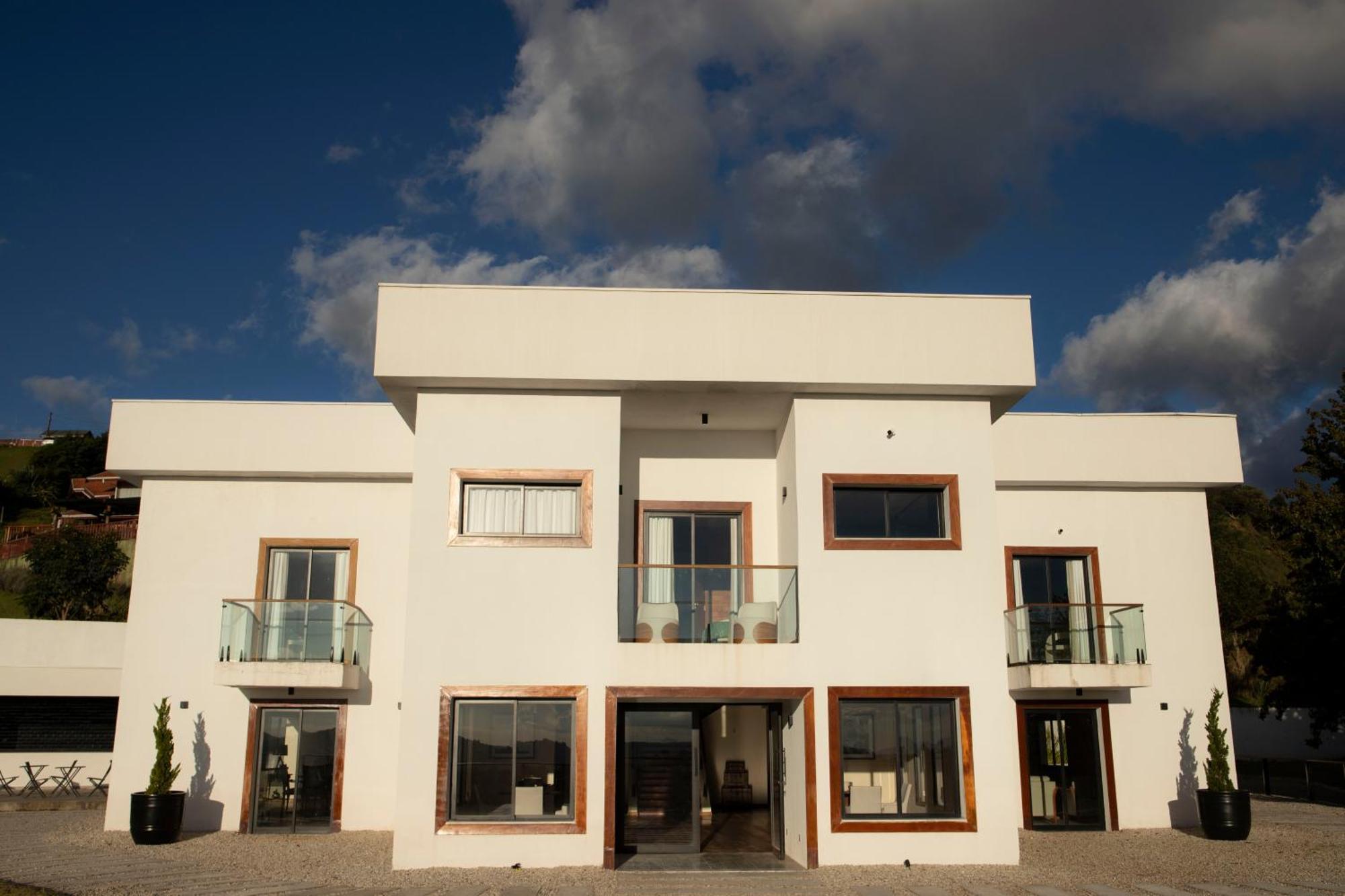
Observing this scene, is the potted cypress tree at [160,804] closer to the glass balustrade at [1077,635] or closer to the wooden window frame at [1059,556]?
the glass balustrade at [1077,635]

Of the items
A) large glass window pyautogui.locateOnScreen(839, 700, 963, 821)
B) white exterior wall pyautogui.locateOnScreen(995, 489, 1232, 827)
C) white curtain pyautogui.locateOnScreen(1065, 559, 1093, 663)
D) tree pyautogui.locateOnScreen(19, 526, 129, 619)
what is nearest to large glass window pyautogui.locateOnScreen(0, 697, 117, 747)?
large glass window pyautogui.locateOnScreen(839, 700, 963, 821)

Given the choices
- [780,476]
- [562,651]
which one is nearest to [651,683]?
[562,651]

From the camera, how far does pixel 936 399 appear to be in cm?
1382

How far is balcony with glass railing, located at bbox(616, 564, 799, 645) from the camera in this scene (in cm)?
1303

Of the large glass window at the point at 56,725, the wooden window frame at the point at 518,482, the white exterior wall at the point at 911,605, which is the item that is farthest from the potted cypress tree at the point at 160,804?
the white exterior wall at the point at 911,605

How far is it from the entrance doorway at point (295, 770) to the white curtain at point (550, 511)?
5.14 metres

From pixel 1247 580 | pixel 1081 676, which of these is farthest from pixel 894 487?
pixel 1247 580

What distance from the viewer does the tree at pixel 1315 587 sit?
1902cm

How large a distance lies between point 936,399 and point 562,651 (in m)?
5.71

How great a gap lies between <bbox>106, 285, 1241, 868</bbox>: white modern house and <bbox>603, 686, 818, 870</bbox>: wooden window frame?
4cm

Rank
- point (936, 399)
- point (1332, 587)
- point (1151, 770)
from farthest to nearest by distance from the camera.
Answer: point (1332, 587) → point (1151, 770) → point (936, 399)

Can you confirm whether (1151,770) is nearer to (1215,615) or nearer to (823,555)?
(1215,615)

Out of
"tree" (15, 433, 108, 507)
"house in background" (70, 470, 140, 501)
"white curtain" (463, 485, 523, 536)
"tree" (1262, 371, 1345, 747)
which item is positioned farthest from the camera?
"tree" (15, 433, 108, 507)

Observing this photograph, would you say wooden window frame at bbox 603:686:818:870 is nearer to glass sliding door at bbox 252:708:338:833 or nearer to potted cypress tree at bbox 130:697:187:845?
glass sliding door at bbox 252:708:338:833
